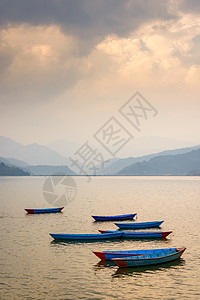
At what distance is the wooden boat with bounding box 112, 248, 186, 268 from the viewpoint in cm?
3619

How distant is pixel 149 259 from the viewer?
37188 millimetres

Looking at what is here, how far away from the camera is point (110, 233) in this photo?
52281mm

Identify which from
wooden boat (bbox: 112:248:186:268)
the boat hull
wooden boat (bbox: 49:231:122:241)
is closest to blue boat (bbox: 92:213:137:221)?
wooden boat (bbox: 49:231:122:241)

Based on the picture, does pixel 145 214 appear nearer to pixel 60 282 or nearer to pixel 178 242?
pixel 178 242

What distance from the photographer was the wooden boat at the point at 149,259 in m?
36.2

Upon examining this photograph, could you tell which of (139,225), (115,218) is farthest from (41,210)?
(139,225)

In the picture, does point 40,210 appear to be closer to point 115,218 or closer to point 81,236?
point 115,218

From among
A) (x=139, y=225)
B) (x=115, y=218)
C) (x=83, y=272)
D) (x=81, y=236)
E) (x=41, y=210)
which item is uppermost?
(x=139, y=225)

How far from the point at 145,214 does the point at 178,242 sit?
38682 millimetres

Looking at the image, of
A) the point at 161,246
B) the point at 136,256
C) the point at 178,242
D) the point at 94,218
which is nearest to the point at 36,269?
the point at 136,256

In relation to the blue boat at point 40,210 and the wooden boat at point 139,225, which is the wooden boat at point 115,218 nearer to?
the wooden boat at point 139,225

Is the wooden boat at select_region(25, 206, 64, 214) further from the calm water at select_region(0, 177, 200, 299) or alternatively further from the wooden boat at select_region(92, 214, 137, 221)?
the calm water at select_region(0, 177, 200, 299)

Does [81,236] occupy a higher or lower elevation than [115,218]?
higher

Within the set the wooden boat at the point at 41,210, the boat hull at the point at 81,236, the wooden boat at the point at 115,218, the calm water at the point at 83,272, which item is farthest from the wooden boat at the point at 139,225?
the wooden boat at the point at 41,210
